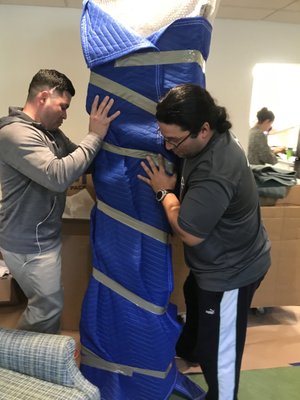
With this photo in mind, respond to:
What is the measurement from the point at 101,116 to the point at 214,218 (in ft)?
1.77

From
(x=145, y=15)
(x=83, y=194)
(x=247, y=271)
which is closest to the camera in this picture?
(x=145, y=15)

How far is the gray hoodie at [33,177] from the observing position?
4.39 ft

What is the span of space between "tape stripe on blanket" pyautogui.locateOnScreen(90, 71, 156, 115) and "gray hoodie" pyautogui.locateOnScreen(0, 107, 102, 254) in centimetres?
17

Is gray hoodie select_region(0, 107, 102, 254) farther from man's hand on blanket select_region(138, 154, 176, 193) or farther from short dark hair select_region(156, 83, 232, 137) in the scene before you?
short dark hair select_region(156, 83, 232, 137)

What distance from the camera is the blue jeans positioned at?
1508mm

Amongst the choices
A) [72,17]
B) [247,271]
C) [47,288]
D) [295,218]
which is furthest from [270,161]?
[47,288]

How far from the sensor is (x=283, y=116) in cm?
570

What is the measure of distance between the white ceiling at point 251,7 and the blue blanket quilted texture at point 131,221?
70.9 inches

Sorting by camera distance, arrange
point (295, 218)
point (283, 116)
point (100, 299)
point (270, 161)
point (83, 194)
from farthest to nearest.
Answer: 1. point (283, 116)
2. point (270, 161)
3. point (295, 218)
4. point (83, 194)
5. point (100, 299)

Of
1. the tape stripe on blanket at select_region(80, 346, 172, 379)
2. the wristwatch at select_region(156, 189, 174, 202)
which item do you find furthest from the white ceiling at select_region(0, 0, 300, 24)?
the tape stripe on blanket at select_region(80, 346, 172, 379)

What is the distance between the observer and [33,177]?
1353 mm

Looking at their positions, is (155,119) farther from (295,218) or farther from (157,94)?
(295,218)

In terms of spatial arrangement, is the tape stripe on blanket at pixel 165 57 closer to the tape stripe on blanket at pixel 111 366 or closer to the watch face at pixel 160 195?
the watch face at pixel 160 195

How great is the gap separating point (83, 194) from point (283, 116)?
14.9 feet
